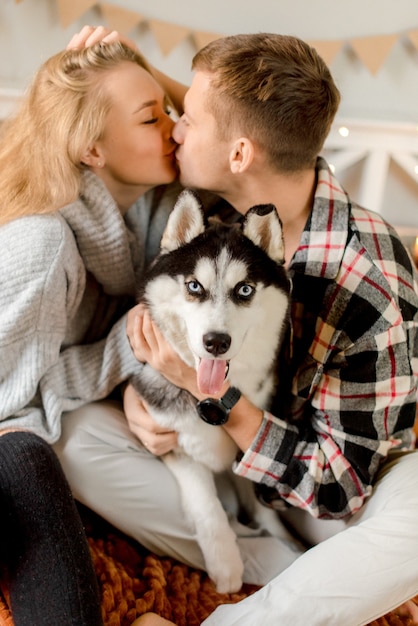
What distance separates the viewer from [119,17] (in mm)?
1951

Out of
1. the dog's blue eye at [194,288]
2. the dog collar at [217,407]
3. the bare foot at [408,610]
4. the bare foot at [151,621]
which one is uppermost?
the dog's blue eye at [194,288]

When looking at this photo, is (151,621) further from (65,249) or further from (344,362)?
(65,249)

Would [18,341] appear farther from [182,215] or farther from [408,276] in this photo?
[408,276]

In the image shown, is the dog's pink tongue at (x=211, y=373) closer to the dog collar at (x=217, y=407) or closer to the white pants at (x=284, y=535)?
the dog collar at (x=217, y=407)

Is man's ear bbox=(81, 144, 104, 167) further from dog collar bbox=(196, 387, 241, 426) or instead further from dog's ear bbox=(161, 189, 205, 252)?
dog collar bbox=(196, 387, 241, 426)

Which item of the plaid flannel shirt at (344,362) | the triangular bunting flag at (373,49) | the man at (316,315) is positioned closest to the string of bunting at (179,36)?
the triangular bunting flag at (373,49)

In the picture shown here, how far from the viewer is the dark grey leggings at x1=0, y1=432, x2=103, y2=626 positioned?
43.6 inches

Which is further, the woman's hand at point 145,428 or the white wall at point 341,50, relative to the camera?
the white wall at point 341,50

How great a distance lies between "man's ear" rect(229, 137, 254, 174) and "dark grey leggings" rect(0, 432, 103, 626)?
0.73 m

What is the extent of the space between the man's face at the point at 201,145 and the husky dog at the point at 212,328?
177mm

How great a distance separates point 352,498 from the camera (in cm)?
139

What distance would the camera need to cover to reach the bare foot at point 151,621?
4.02 feet

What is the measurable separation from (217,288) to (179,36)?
3.85ft

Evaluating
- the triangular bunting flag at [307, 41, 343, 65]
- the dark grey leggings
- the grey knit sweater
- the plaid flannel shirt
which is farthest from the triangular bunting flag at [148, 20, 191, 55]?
the dark grey leggings
